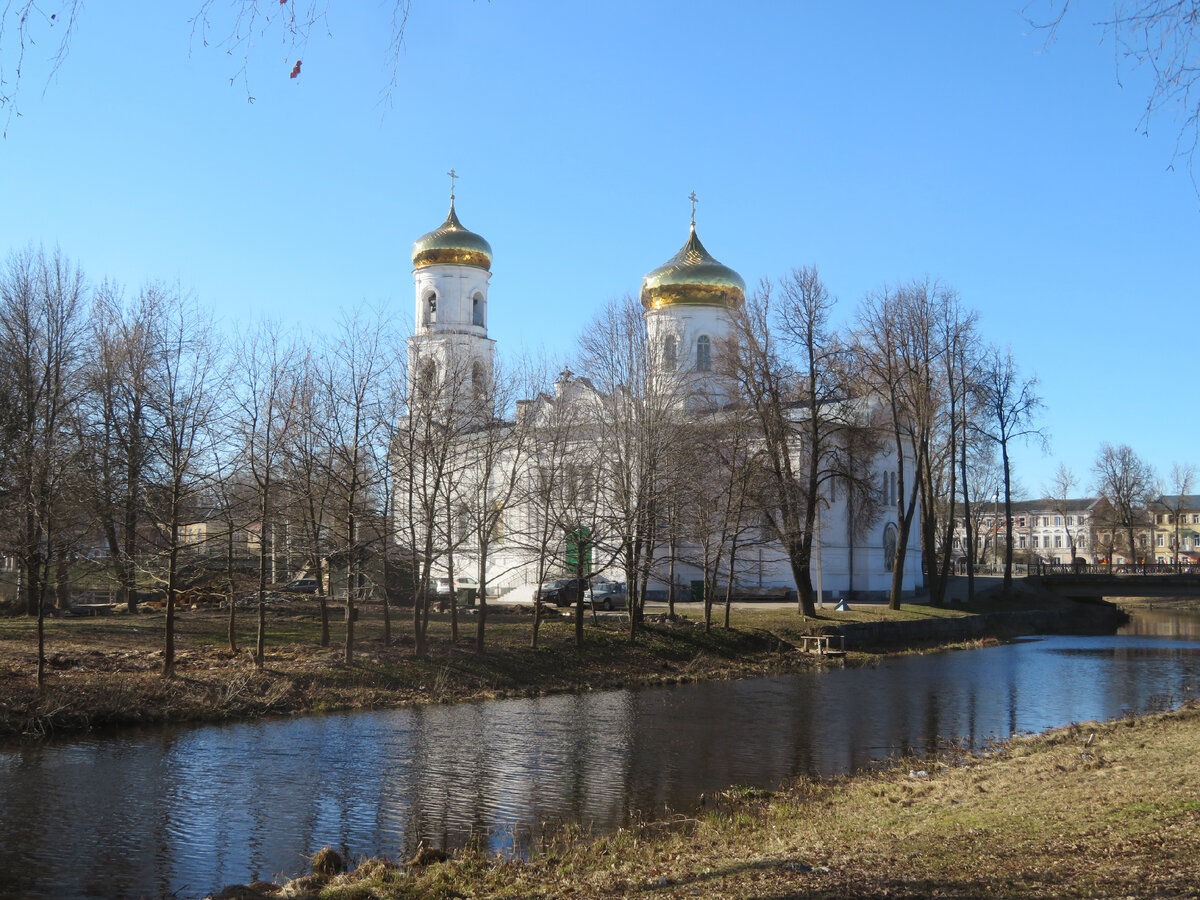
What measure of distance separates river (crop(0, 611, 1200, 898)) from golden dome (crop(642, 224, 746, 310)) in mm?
23448

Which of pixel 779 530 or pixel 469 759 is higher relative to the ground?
pixel 779 530

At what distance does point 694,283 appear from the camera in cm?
4541

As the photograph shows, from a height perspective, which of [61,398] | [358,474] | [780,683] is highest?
[61,398]

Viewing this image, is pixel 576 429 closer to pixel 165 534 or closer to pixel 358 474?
pixel 358 474

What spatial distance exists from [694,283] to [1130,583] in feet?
83.0

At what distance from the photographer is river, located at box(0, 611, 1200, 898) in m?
10.7

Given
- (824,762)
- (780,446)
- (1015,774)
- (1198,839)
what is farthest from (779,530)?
(1198,839)

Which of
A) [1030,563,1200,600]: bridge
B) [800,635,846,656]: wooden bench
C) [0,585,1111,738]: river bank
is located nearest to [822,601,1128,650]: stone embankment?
[0,585,1111,738]: river bank

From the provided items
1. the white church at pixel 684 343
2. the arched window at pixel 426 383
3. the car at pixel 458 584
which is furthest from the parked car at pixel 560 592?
the arched window at pixel 426 383

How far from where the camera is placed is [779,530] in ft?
110

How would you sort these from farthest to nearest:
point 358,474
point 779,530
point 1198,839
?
1. point 779,530
2. point 358,474
3. point 1198,839

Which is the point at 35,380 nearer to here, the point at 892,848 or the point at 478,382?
the point at 478,382

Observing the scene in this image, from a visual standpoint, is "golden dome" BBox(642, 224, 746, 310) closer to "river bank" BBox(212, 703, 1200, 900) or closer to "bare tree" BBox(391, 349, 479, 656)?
"bare tree" BBox(391, 349, 479, 656)

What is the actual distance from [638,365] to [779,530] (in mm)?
7934
